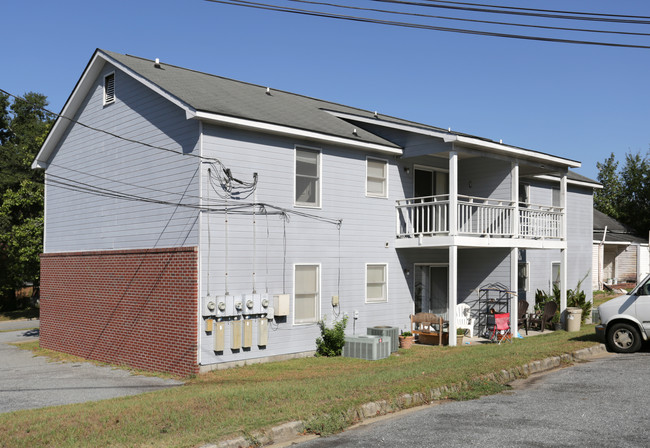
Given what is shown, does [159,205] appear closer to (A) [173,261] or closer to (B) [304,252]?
(A) [173,261]

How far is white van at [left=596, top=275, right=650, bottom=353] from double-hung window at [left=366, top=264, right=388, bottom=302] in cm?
628

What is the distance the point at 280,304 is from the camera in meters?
16.4

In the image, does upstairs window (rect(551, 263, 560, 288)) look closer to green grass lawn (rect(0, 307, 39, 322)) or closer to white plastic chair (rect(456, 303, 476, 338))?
white plastic chair (rect(456, 303, 476, 338))

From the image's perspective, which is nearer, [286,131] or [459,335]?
[286,131]

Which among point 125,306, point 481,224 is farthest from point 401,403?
point 481,224

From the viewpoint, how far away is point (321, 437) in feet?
27.8

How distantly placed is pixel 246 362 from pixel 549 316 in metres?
11.4

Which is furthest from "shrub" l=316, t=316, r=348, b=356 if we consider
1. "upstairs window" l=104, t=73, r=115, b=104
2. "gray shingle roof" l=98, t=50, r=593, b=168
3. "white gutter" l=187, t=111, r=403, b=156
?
"upstairs window" l=104, t=73, r=115, b=104

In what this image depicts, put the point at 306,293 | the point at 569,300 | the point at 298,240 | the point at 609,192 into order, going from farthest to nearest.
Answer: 1. the point at 609,192
2. the point at 569,300
3. the point at 306,293
4. the point at 298,240

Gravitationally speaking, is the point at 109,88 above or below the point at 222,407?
above

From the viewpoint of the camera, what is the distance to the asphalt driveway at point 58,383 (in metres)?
12.4

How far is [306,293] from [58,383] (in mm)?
6523

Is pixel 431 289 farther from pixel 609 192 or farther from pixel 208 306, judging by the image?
pixel 609 192

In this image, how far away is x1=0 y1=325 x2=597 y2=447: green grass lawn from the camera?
8078 mm
